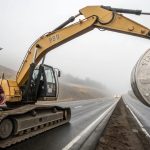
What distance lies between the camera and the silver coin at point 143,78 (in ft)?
25.8

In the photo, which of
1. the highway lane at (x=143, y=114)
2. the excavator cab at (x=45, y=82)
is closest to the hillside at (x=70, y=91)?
the highway lane at (x=143, y=114)

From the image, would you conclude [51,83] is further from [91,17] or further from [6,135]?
[6,135]

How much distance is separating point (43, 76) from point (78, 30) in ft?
8.35

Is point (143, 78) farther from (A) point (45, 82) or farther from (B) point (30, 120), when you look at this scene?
(A) point (45, 82)

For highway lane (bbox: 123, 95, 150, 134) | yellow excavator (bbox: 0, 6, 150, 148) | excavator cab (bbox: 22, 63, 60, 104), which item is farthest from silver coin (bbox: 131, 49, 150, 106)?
highway lane (bbox: 123, 95, 150, 134)

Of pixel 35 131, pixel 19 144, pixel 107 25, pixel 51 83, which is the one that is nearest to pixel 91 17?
pixel 107 25

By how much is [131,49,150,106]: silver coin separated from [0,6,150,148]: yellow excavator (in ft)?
7.72

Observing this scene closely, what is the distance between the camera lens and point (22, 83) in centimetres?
1267

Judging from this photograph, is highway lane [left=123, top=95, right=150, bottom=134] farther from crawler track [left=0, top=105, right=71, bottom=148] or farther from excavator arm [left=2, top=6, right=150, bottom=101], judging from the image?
excavator arm [left=2, top=6, right=150, bottom=101]

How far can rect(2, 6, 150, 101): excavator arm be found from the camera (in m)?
10.9

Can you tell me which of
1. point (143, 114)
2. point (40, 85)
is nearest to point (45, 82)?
point (40, 85)

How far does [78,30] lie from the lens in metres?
12.0

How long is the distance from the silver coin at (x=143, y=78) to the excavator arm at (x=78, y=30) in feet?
7.72

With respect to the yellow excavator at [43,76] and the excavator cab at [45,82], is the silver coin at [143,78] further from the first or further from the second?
the excavator cab at [45,82]
